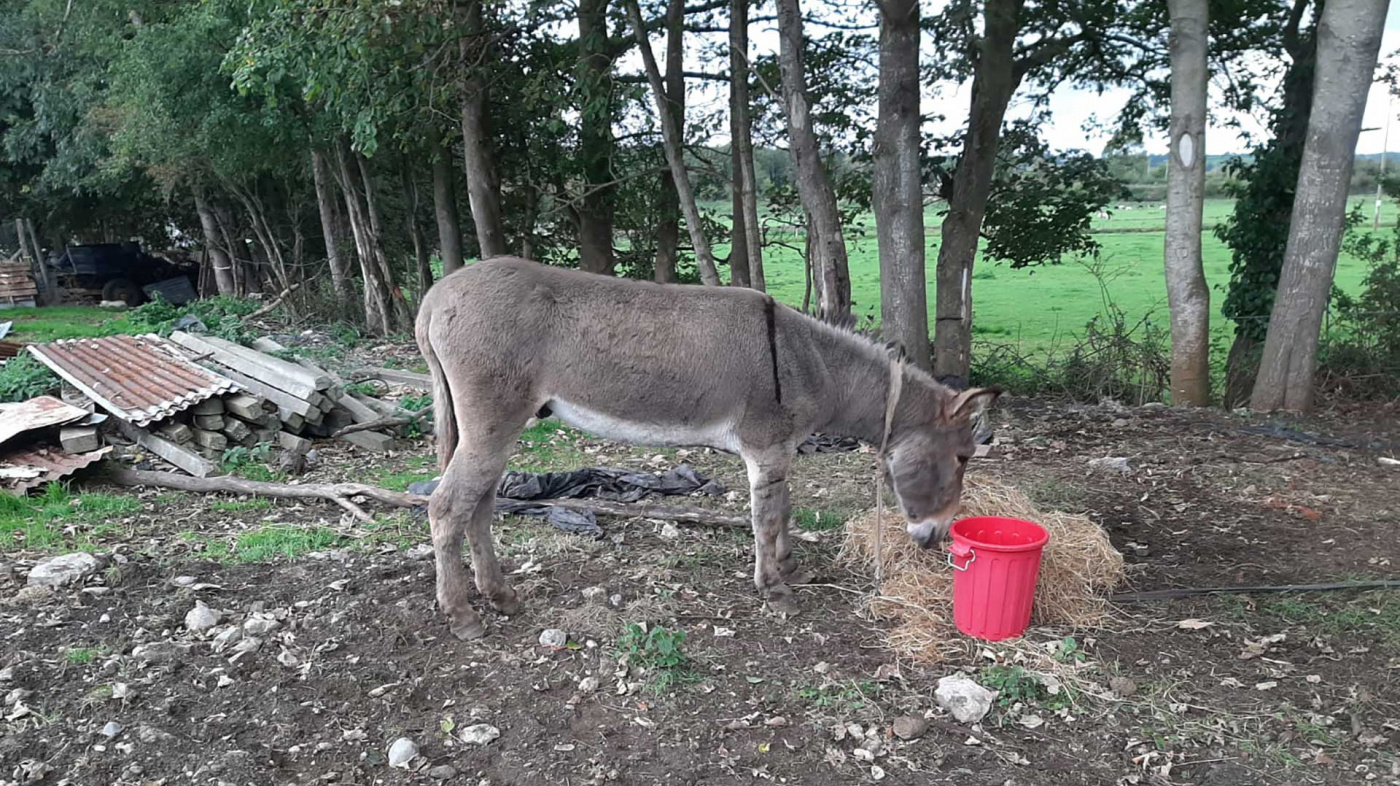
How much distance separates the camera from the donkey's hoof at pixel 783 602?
466 centimetres

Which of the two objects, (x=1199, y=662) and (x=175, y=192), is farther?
(x=175, y=192)

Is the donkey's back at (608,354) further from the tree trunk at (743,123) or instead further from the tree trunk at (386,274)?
the tree trunk at (386,274)

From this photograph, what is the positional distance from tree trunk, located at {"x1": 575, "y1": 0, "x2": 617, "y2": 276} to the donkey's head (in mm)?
5549

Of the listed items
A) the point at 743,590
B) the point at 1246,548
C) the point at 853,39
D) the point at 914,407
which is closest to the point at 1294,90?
the point at 853,39

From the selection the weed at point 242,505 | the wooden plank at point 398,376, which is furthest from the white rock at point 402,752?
the wooden plank at point 398,376

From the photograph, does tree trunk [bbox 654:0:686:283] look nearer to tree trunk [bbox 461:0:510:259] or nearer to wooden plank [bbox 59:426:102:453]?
tree trunk [bbox 461:0:510:259]

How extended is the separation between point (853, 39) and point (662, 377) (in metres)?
7.86

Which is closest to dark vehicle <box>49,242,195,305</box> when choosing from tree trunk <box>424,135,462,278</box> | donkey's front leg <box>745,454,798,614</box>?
tree trunk <box>424,135,462,278</box>

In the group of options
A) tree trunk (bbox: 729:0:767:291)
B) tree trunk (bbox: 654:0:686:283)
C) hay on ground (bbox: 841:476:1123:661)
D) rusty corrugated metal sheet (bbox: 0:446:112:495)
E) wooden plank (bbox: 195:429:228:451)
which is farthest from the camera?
tree trunk (bbox: 654:0:686:283)

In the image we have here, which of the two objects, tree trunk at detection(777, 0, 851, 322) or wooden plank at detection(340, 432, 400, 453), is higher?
tree trunk at detection(777, 0, 851, 322)

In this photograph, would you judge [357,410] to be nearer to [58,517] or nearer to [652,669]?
[58,517]

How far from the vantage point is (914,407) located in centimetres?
467

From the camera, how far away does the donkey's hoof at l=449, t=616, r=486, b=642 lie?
4.33 m

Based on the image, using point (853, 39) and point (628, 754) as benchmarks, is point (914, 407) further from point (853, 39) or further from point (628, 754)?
point (853, 39)
